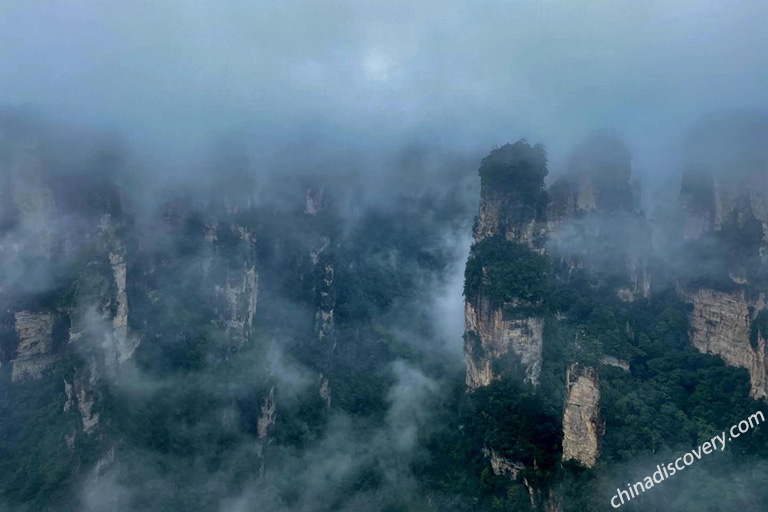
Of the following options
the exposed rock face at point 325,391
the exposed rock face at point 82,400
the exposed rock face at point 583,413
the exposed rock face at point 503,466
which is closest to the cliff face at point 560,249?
the exposed rock face at point 583,413

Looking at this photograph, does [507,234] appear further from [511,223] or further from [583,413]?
[583,413]

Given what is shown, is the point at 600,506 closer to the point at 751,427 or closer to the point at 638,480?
the point at 638,480

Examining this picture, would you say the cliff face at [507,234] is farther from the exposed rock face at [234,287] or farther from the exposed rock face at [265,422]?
the exposed rock face at [234,287]

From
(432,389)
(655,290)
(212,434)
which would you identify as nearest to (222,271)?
(212,434)

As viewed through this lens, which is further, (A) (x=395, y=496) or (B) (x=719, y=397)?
(A) (x=395, y=496)

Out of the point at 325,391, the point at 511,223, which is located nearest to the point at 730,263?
the point at 511,223

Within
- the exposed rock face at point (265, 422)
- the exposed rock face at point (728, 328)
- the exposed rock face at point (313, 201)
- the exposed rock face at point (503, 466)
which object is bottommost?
the exposed rock face at point (265, 422)

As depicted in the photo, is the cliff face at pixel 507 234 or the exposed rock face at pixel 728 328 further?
the cliff face at pixel 507 234
